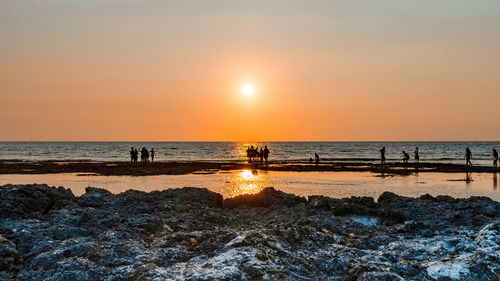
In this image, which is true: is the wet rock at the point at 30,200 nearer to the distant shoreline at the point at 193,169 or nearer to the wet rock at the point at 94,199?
the wet rock at the point at 94,199

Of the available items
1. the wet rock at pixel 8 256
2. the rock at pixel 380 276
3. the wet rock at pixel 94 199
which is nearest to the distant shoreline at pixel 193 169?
the wet rock at pixel 94 199

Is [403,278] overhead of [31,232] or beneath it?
beneath

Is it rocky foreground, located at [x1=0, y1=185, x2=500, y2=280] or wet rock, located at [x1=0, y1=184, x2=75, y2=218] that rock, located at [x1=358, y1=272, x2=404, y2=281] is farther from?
wet rock, located at [x1=0, y1=184, x2=75, y2=218]

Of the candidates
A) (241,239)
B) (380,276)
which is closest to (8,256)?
(241,239)

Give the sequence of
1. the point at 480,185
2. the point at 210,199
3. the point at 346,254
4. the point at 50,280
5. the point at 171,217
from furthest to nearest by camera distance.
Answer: the point at 480,185 → the point at 210,199 → the point at 171,217 → the point at 346,254 → the point at 50,280

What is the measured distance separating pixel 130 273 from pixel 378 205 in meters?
7.05

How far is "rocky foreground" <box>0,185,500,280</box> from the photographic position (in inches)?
274

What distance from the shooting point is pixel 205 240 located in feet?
27.0

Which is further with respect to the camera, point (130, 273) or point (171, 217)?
point (171, 217)

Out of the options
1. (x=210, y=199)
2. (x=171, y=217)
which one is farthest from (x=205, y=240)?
(x=210, y=199)

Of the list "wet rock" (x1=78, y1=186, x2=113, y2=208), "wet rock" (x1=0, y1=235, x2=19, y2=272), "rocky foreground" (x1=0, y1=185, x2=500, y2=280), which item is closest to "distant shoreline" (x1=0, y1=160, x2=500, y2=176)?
"wet rock" (x1=78, y1=186, x2=113, y2=208)

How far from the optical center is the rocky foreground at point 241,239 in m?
6.97

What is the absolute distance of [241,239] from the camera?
7867mm

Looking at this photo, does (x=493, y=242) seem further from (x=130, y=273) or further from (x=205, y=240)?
(x=130, y=273)
